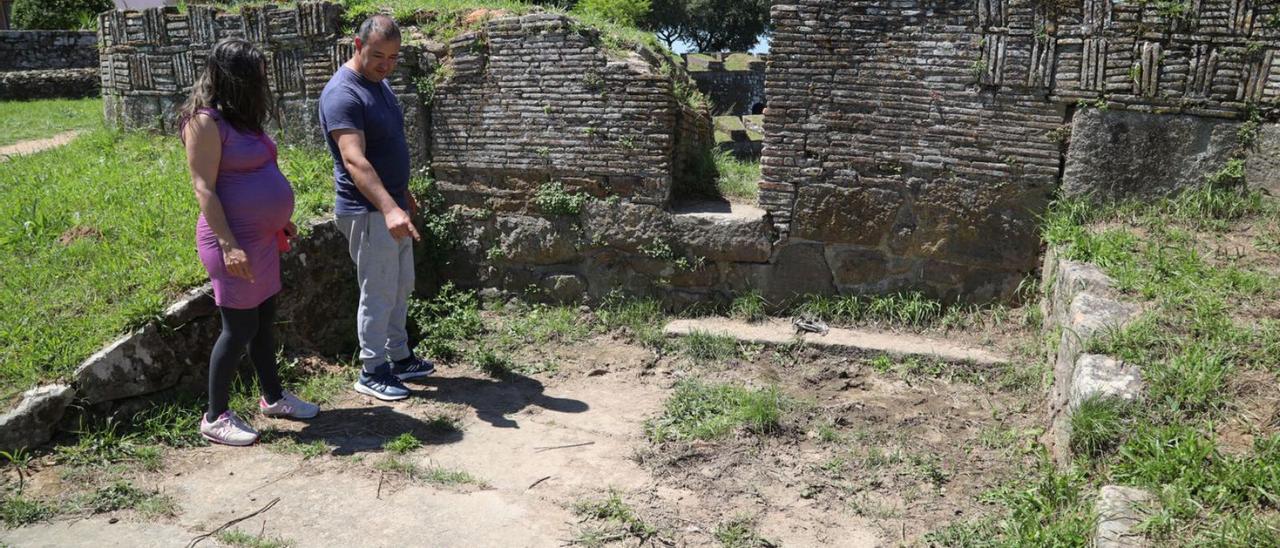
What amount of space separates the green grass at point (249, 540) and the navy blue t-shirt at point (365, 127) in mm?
1537

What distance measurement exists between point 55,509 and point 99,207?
2.47 meters

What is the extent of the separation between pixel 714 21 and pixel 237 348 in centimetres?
3015

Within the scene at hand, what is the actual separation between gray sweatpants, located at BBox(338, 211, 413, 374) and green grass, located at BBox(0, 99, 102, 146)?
530cm

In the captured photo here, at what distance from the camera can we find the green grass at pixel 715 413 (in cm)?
401

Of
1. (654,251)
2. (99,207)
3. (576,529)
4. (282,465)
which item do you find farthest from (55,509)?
(654,251)

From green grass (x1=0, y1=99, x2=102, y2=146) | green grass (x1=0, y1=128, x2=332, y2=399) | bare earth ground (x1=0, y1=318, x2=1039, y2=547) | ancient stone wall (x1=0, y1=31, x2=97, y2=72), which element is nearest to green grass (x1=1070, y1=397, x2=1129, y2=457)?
bare earth ground (x1=0, y1=318, x2=1039, y2=547)

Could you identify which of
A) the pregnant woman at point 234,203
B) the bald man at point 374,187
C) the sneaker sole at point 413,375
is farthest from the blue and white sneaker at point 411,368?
the pregnant woman at point 234,203

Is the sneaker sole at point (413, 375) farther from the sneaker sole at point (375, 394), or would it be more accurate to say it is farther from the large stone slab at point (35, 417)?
the large stone slab at point (35, 417)

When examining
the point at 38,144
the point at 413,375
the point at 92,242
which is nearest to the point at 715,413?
the point at 413,375

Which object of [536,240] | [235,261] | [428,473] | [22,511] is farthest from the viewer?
[536,240]

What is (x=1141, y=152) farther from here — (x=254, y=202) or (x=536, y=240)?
(x=254, y=202)

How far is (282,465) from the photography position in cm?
364

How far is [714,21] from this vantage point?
32.0 metres

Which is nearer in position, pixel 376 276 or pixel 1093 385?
pixel 1093 385
